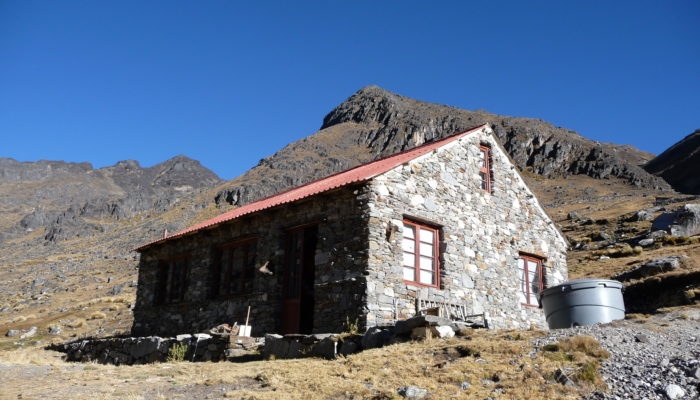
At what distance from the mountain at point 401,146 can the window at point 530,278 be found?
209 ft

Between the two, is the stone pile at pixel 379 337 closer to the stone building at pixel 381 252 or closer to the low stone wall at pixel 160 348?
the stone building at pixel 381 252

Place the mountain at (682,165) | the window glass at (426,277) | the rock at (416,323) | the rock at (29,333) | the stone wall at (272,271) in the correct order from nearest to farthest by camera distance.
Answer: the rock at (416,323) → the stone wall at (272,271) → the window glass at (426,277) → the rock at (29,333) → the mountain at (682,165)

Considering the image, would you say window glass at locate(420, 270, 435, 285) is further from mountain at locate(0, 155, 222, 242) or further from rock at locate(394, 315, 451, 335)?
mountain at locate(0, 155, 222, 242)

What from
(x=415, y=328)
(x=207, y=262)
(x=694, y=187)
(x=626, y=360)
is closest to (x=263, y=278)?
(x=207, y=262)

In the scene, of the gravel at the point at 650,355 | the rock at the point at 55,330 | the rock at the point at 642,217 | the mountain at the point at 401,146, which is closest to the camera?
the gravel at the point at 650,355

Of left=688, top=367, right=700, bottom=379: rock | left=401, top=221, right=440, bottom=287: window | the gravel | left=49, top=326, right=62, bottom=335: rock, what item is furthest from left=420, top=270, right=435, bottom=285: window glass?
left=49, top=326, right=62, bottom=335: rock

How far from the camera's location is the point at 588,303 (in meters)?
11.6

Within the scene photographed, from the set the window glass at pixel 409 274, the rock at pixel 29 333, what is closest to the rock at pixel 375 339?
the window glass at pixel 409 274

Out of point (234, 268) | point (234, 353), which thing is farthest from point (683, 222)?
point (234, 353)

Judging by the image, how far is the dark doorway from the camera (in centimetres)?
1521

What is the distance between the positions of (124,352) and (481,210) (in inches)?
447

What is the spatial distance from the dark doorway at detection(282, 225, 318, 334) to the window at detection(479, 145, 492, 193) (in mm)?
5864

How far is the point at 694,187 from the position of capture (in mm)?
84750

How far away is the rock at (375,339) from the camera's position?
10938 mm
